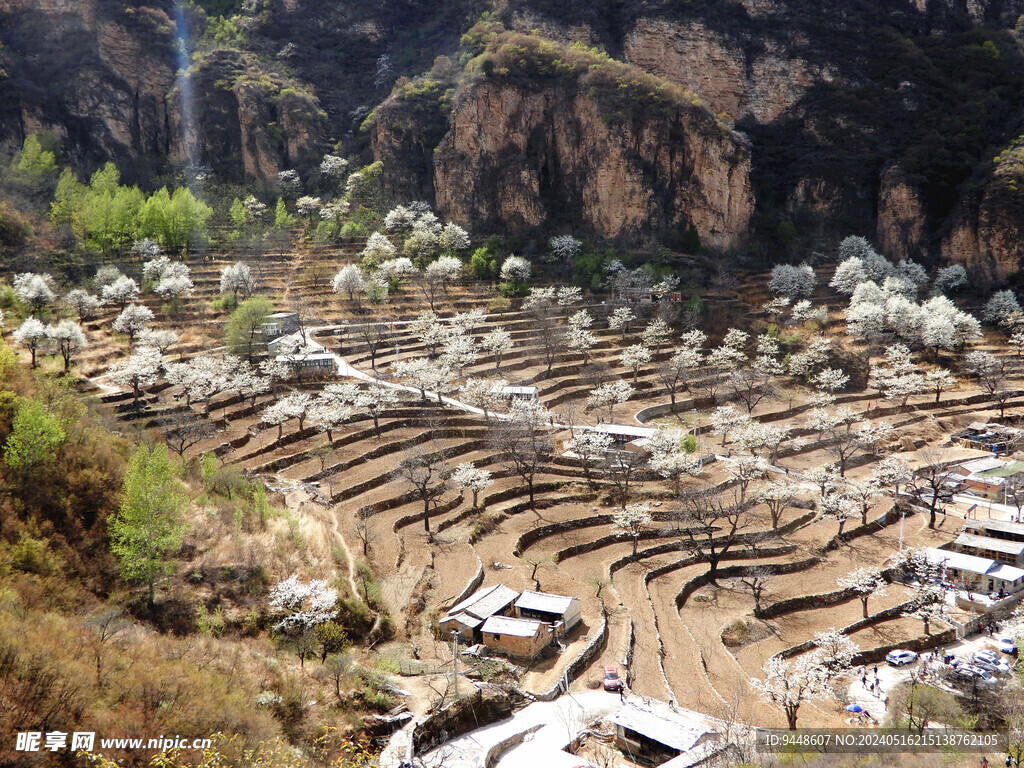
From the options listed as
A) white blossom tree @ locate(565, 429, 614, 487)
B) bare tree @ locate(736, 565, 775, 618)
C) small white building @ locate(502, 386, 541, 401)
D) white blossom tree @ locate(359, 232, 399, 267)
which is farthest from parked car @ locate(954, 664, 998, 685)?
white blossom tree @ locate(359, 232, 399, 267)

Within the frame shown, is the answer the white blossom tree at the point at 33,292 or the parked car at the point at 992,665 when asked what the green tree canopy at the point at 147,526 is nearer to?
the parked car at the point at 992,665

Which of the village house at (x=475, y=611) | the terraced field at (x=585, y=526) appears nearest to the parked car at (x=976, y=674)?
the terraced field at (x=585, y=526)

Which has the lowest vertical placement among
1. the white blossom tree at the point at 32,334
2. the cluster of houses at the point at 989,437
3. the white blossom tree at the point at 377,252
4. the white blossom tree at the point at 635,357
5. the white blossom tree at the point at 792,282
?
the cluster of houses at the point at 989,437

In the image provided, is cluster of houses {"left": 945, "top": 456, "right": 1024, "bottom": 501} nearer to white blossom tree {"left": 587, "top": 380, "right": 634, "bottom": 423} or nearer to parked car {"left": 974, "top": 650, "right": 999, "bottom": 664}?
parked car {"left": 974, "top": 650, "right": 999, "bottom": 664}

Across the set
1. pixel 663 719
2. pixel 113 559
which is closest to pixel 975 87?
pixel 663 719

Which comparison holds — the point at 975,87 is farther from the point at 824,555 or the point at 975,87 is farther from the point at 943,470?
the point at 824,555

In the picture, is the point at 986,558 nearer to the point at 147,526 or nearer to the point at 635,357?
the point at 635,357

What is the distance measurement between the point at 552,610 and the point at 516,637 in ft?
7.93

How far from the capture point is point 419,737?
1897 centimetres

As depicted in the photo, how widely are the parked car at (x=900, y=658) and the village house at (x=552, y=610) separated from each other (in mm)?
12121

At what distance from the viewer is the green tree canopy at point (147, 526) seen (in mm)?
22812

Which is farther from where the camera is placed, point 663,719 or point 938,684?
point 938,684

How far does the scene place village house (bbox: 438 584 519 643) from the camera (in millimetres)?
27250

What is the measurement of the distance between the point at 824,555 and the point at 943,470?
13267 mm
